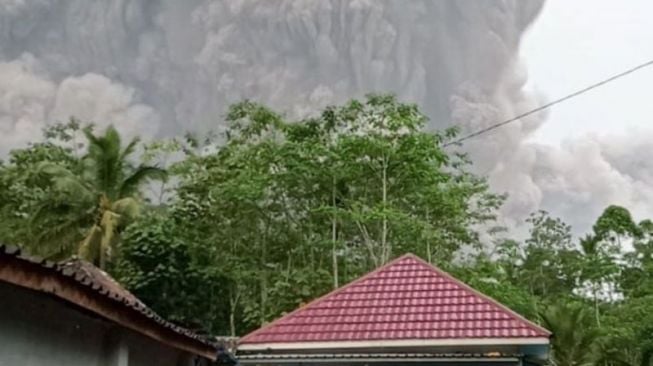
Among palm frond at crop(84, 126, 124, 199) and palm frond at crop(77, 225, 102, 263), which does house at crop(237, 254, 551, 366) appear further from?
palm frond at crop(84, 126, 124, 199)

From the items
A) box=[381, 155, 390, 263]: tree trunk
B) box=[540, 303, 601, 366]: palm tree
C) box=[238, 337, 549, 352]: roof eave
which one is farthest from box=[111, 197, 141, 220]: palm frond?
box=[540, 303, 601, 366]: palm tree

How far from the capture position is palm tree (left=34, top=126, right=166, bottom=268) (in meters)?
20.0

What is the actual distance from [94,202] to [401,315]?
1409cm

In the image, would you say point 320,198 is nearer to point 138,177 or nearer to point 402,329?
point 138,177

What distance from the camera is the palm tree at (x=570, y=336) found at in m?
24.0

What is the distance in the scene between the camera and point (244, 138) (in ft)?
72.3

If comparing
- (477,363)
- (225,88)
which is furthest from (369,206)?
(225,88)

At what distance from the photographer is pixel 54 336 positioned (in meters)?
4.86

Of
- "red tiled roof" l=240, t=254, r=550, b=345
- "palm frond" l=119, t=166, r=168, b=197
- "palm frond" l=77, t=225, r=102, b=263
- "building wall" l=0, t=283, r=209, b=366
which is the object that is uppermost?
"palm frond" l=119, t=166, r=168, b=197

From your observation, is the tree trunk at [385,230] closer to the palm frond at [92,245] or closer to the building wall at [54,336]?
Answer: the palm frond at [92,245]

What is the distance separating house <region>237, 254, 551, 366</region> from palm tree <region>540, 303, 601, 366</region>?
53.2ft

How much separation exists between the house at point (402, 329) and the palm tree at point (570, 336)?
53.2ft

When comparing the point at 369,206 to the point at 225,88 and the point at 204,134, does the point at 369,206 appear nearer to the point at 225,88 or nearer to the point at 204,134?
the point at 204,134

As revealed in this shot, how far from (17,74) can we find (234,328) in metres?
31.4
